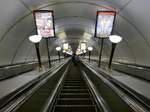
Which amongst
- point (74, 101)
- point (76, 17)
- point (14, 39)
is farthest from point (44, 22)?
point (74, 101)

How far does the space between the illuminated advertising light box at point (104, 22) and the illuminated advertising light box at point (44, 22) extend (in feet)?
9.68

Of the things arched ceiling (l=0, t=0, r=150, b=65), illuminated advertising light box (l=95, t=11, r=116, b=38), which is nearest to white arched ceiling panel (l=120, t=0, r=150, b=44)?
arched ceiling (l=0, t=0, r=150, b=65)

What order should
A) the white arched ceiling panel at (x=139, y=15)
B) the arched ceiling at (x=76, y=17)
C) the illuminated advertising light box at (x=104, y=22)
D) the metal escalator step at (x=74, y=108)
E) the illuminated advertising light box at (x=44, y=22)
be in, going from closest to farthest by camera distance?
1. the metal escalator step at (x=74, y=108)
2. the white arched ceiling panel at (x=139, y=15)
3. the arched ceiling at (x=76, y=17)
4. the illuminated advertising light box at (x=44, y=22)
5. the illuminated advertising light box at (x=104, y=22)

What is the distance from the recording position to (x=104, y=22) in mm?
15922

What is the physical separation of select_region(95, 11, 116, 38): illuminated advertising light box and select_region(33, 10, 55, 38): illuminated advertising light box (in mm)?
2950

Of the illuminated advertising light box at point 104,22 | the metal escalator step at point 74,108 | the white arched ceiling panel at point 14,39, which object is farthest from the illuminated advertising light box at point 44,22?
the metal escalator step at point 74,108

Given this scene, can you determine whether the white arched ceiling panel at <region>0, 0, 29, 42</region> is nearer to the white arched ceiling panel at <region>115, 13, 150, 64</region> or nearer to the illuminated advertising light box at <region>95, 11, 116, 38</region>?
the illuminated advertising light box at <region>95, 11, 116, 38</region>

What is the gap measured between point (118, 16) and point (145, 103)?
1163 centimetres

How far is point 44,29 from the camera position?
1627 centimetres

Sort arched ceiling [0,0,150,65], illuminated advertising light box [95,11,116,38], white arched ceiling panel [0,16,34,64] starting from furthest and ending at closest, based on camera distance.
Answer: illuminated advertising light box [95,11,116,38]
white arched ceiling panel [0,16,34,64]
arched ceiling [0,0,150,65]

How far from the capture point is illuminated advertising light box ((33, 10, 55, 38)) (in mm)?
15180

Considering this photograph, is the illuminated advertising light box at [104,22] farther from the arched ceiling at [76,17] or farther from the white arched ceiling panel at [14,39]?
the white arched ceiling panel at [14,39]

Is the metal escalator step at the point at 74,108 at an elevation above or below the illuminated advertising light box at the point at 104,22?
below

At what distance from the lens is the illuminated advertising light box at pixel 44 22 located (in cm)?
1518
